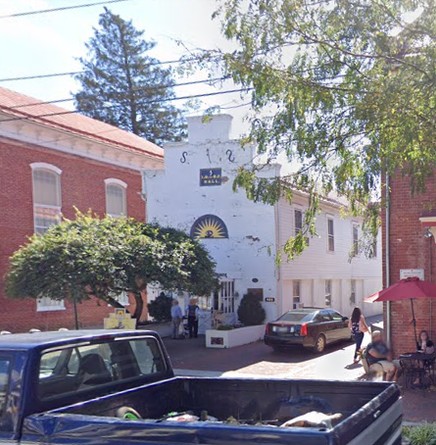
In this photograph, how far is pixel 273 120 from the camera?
7523 millimetres

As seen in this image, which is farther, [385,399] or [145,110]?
[145,110]

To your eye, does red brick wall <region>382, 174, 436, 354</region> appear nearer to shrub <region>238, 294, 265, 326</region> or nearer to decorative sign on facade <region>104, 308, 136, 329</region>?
decorative sign on facade <region>104, 308, 136, 329</region>

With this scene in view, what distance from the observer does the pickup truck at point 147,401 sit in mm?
3412

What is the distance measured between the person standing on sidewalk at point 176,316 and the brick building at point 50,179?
2.54 metres

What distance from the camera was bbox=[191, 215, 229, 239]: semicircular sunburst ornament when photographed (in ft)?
73.5

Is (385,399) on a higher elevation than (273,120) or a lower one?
lower

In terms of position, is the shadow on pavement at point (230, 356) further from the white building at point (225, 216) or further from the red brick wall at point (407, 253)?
the red brick wall at point (407, 253)

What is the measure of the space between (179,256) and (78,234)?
2.80m

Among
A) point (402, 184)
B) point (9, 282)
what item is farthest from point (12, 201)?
point (402, 184)

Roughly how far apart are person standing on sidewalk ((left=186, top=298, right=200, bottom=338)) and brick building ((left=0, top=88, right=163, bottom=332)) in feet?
10.2

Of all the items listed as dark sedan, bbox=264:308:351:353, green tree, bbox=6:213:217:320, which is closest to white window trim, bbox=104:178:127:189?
green tree, bbox=6:213:217:320

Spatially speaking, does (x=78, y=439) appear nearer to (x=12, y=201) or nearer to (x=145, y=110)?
(x=12, y=201)

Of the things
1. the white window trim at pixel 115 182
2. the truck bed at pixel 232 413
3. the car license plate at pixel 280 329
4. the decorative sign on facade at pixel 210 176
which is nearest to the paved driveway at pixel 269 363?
the car license plate at pixel 280 329

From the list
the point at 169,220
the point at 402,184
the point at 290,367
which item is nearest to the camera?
the point at 402,184
